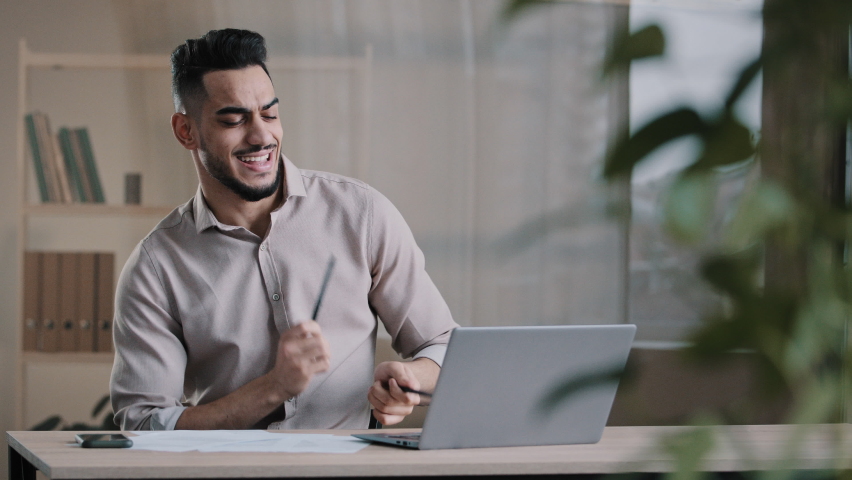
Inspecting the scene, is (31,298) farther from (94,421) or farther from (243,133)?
(243,133)

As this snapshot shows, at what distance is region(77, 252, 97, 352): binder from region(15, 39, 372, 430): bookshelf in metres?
0.05

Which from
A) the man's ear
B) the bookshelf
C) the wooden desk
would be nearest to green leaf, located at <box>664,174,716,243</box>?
the wooden desk

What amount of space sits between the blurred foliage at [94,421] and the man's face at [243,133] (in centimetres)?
150

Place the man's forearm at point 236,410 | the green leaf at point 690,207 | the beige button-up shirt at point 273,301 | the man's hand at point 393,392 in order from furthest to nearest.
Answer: the beige button-up shirt at point 273,301, the man's forearm at point 236,410, the man's hand at point 393,392, the green leaf at point 690,207

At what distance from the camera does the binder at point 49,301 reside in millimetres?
2994

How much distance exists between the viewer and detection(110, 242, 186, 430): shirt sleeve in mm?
1729

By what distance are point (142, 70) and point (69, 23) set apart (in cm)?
36

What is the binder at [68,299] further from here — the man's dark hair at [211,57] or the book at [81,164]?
the man's dark hair at [211,57]

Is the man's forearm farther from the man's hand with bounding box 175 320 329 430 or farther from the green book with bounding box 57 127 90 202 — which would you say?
the green book with bounding box 57 127 90 202

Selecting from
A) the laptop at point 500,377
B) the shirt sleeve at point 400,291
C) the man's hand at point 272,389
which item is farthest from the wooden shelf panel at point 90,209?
the laptop at point 500,377

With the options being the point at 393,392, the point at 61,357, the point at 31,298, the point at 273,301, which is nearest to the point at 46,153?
the point at 31,298

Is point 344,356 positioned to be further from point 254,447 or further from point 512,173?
point 512,173

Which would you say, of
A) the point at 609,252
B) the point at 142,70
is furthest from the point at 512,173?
the point at 142,70

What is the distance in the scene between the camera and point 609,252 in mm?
3301
